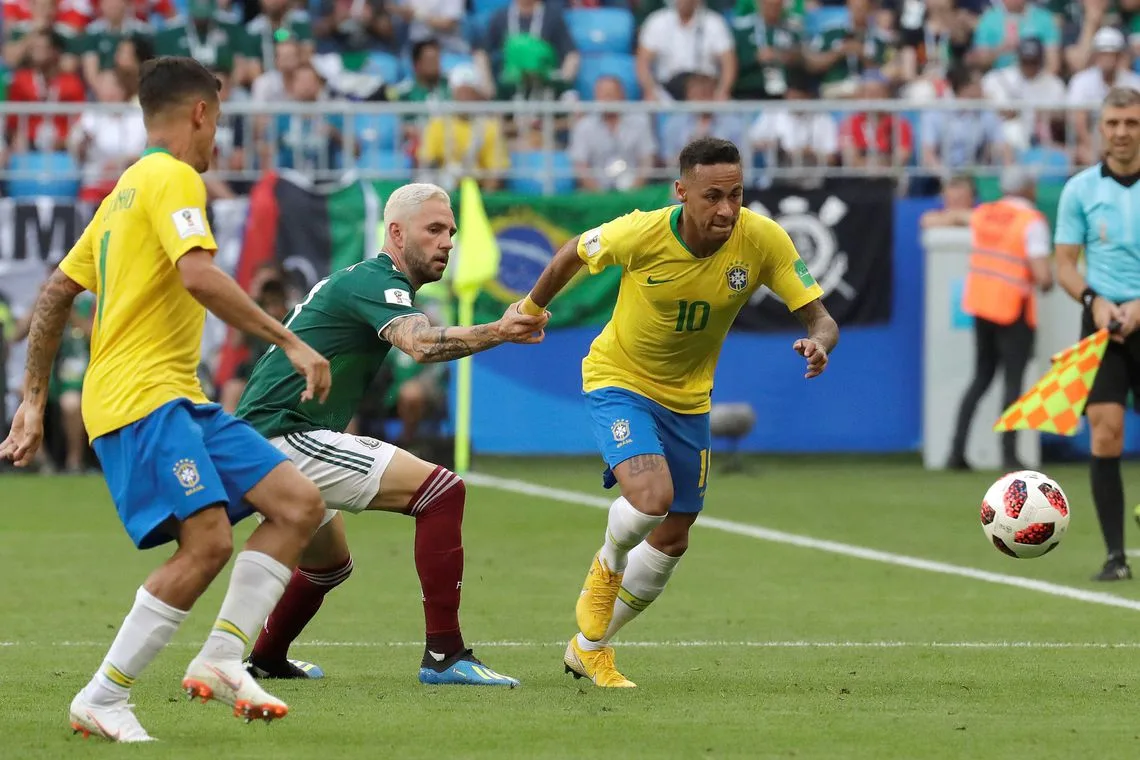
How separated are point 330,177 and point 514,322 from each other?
11422mm

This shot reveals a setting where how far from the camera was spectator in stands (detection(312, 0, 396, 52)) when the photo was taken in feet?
66.3

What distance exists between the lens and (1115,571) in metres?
10.7

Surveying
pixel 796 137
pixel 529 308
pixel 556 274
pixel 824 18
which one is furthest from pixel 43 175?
pixel 529 308

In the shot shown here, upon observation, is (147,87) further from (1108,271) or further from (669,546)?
(1108,271)

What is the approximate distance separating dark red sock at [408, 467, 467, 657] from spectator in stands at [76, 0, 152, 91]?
512 inches

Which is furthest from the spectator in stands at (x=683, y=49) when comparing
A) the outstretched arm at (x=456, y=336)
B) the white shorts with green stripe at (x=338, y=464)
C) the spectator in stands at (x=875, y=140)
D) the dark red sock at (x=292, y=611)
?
the outstretched arm at (x=456, y=336)

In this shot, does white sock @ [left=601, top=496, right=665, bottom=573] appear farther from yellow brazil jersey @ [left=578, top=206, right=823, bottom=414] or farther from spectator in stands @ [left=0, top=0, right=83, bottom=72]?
spectator in stands @ [left=0, top=0, right=83, bottom=72]

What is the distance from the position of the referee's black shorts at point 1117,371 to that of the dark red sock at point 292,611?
4.85 meters

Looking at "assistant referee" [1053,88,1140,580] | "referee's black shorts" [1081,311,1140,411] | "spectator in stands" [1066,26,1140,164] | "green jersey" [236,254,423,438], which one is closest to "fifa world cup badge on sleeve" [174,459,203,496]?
"green jersey" [236,254,423,438]

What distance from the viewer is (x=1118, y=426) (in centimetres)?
1068

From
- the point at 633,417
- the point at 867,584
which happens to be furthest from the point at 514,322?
the point at 867,584

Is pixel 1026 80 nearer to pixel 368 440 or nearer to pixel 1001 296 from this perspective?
pixel 1001 296

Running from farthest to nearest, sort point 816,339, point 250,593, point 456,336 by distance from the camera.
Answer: point 816,339
point 456,336
point 250,593

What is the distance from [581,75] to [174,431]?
47.5ft
